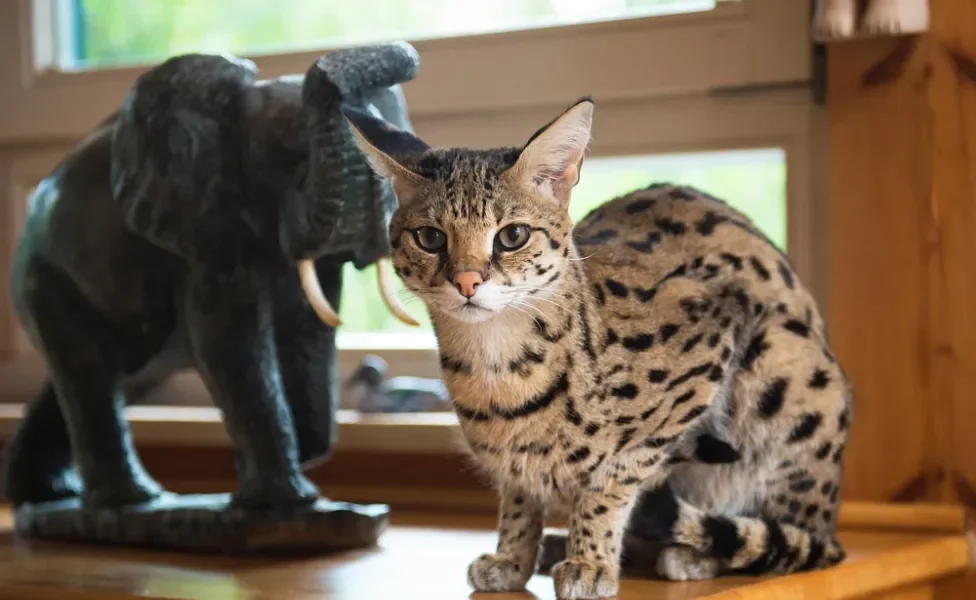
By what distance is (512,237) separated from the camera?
973 millimetres

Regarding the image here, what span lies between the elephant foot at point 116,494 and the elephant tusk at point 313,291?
333 mm

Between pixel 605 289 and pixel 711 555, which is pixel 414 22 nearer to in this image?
pixel 605 289

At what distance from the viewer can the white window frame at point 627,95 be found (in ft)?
5.15

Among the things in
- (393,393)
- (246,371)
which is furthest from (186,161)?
(393,393)

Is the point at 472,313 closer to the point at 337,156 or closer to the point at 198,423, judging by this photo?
the point at 337,156

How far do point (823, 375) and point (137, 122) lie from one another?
751 millimetres

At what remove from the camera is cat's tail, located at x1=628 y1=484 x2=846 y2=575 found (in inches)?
42.1

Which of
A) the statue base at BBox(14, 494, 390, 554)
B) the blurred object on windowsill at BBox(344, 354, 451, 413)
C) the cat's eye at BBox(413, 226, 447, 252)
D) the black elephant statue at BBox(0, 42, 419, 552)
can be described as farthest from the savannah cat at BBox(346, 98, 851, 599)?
the blurred object on windowsill at BBox(344, 354, 451, 413)

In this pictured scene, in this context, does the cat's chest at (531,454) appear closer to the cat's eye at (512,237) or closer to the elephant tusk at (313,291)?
the cat's eye at (512,237)

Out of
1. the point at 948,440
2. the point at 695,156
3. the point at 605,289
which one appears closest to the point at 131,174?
the point at 605,289

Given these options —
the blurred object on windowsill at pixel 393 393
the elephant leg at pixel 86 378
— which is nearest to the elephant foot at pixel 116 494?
the elephant leg at pixel 86 378

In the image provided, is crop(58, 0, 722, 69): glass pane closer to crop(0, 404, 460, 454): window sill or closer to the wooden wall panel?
the wooden wall panel

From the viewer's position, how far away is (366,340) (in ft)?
6.16

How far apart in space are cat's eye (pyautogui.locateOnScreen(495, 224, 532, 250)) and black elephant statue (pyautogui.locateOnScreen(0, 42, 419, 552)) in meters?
0.21
